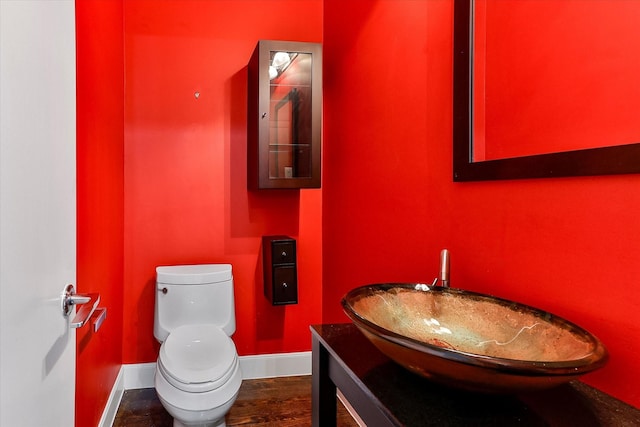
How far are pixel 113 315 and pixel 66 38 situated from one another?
177 cm

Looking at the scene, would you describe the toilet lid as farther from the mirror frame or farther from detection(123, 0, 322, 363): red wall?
the mirror frame

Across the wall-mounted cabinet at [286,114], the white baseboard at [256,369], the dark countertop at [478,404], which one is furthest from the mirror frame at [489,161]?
the white baseboard at [256,369]

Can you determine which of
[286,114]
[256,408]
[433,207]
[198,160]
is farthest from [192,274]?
[433,207]

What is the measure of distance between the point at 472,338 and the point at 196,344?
1.52 m

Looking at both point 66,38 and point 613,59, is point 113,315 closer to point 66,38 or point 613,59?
point 66,38

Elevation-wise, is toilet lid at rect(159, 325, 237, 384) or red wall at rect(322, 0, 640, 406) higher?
red wall at rect(322, 0, 640, 406)

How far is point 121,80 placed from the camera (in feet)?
8.24

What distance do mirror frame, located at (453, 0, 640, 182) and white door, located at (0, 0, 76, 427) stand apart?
115cm

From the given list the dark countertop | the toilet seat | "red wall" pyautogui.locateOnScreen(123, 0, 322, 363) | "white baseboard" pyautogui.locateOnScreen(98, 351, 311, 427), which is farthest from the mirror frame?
"white baseboard" pyautogui.locateOnScreen(98, 351, 311, 427)

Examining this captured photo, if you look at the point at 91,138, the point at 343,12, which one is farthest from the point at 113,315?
the point at 343,12

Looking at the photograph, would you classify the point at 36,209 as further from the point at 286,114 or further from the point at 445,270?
the point at 286,114

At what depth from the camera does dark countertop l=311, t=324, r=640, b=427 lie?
29.8 inches

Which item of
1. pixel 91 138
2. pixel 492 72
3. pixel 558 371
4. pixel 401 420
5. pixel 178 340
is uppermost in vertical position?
pixel 492 72

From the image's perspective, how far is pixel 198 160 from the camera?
2.70m
